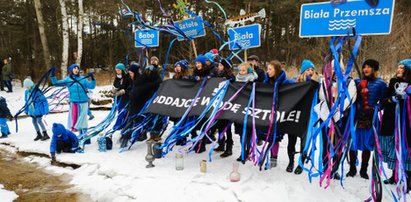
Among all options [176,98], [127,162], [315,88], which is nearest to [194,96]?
[176,98]

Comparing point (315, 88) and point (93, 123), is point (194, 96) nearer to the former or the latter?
point (315, 88)

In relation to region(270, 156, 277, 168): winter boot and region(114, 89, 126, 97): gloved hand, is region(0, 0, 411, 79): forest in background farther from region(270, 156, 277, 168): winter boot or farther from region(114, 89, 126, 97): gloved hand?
region(270, 156, 277, 168): winter boot

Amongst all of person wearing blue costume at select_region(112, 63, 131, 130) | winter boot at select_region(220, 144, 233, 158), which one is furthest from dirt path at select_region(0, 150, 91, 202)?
winter boot at select_region(220, 144, 233, 158)

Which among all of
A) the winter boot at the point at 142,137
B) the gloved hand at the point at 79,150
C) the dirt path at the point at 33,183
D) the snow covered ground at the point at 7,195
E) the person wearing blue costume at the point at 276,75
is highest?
the person wearing blue costume at the point at 276,75

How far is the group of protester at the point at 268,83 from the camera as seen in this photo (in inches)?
144

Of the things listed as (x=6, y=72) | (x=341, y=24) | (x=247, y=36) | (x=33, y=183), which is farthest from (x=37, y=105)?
(x=6, y=72)

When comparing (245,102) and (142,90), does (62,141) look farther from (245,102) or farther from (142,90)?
(245,102)

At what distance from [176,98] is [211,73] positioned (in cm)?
81

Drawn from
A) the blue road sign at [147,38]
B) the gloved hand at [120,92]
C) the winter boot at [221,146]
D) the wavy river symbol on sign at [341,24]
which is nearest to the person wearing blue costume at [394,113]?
the wavy river symbol on sign at [341,24]

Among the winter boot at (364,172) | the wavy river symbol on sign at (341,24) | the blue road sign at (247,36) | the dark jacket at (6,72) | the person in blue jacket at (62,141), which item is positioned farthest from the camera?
the dark jacket at (6,72)

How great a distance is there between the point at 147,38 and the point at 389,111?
4.80 m

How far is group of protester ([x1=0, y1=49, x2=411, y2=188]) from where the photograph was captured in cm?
366

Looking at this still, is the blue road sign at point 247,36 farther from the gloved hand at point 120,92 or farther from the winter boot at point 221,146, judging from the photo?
the gloved hand at point 120,92

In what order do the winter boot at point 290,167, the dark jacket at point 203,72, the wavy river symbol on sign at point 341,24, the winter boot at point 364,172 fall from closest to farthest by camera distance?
the wavy river symbol on sign at point 341,24, the winter boot at point 364,172, the winter boot at point 290,167, the dark jacket at point 203,72
